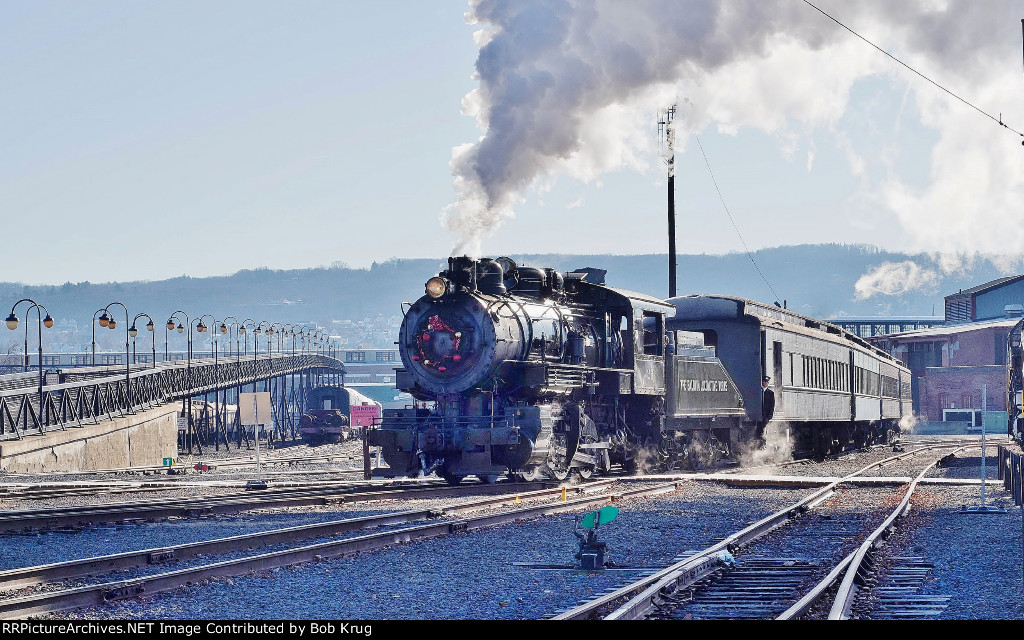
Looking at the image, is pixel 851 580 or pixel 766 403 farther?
pixel 766 403

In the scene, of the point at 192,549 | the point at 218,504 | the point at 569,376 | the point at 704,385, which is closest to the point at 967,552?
the point at 192,549

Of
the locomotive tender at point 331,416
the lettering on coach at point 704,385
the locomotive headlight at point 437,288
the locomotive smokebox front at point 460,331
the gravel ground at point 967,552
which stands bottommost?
the locomotive tender at point 331,416

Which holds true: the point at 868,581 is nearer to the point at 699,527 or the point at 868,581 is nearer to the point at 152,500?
the point at 699,527

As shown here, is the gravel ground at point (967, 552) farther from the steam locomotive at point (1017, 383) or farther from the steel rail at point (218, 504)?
the steam locomotive at point (1017, 383)

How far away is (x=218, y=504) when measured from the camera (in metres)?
18.8

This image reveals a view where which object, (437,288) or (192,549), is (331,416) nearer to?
(437,288)

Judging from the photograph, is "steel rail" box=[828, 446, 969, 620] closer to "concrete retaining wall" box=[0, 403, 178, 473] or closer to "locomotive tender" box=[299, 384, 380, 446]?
"concrete retaining wall" box=[0, 403, 178, 473]

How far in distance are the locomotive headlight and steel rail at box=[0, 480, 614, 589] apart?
444 cm

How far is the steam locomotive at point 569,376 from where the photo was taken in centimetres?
2153

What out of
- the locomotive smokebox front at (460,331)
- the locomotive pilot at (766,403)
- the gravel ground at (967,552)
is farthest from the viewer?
the locomotive pilot at (766,403)

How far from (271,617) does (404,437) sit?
12548mm

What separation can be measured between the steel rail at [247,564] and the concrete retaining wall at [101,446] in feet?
76.7

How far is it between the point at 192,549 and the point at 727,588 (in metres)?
5.56

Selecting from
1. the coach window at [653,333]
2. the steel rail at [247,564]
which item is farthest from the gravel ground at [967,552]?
the coach window at [653,333]
